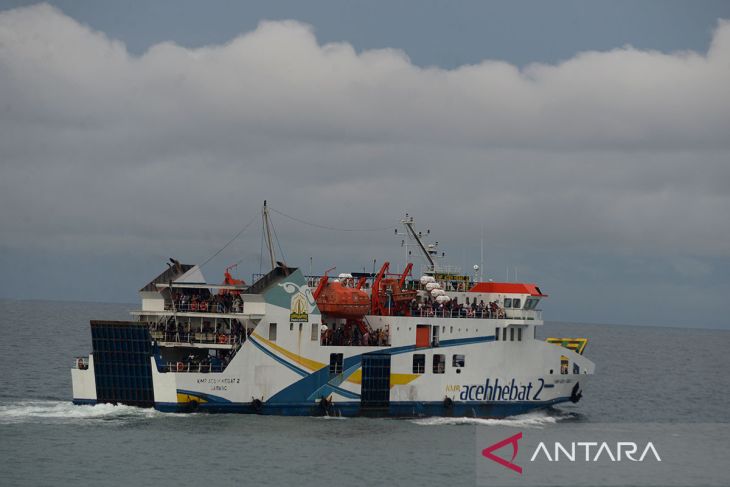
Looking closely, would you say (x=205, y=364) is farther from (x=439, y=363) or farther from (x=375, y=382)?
(x=439, y=363)

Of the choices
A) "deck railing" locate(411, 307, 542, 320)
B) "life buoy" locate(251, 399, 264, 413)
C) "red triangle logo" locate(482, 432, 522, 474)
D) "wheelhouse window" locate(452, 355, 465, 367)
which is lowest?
"red triangle logo" locate(482, 432, 522, 474)

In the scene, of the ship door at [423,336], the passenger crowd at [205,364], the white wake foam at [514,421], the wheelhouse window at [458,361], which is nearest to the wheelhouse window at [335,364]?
the ship door at [423,336]

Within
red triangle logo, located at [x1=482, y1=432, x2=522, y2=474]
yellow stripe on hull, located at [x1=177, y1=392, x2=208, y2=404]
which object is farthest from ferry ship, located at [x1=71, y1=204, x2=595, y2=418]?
red triangle logo, located at [x1=482, y1=432, x2=522, y2=474]

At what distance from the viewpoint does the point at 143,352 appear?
146 ft

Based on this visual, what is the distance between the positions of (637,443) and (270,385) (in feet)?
49.1

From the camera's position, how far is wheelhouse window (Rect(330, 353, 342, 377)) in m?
47.6

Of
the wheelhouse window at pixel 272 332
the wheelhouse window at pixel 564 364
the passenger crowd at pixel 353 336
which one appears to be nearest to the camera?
the wheelhouse window at pixel 272 332

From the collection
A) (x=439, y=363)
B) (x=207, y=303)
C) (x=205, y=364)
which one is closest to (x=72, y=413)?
(x=205, y=364)

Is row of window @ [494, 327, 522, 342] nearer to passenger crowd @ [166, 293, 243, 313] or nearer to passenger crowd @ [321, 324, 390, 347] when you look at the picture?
passenger crowd @ [321, 324, 390, 347]

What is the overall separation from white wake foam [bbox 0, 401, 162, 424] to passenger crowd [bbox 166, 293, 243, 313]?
15.2 feet

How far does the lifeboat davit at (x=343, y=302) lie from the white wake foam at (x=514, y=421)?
5.32 metres

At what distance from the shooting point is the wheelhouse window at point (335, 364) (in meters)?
47.6

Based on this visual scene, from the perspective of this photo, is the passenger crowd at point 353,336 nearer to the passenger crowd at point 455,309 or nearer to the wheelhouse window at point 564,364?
the passenger crowd at point 455,309

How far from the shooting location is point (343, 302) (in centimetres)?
4894
